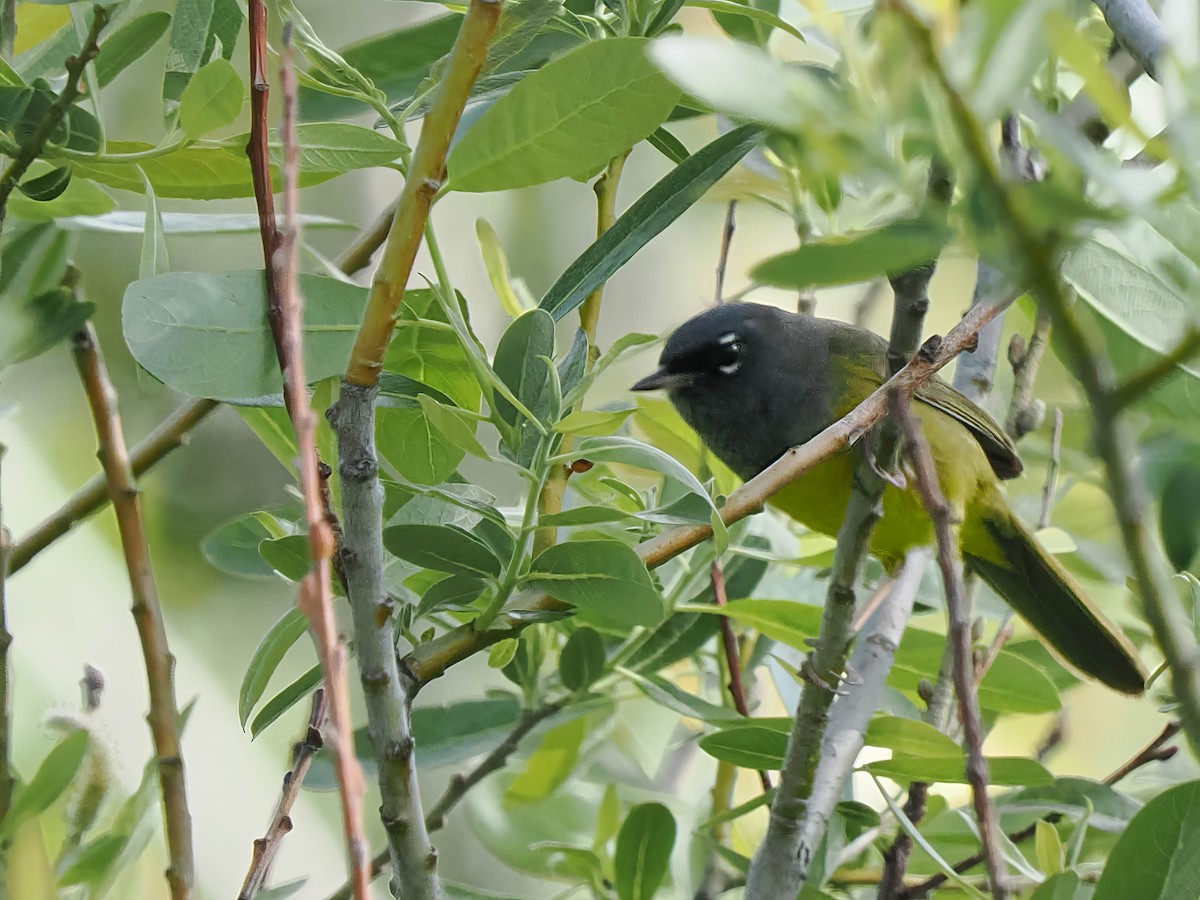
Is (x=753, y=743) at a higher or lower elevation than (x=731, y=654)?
lower

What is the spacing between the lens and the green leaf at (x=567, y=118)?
2.98ft

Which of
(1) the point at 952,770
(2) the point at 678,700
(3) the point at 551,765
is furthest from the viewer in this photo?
(3) the point at 551,765

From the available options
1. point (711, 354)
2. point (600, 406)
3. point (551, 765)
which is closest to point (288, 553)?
point (600, 406)

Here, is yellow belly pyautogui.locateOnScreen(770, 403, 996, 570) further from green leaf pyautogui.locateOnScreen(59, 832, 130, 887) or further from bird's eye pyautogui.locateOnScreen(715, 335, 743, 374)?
green leaf pyautogui.locateOnScreen(59, 832, 130, 887)

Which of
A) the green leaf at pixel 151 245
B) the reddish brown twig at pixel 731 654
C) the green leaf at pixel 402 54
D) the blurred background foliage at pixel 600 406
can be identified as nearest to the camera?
the blurred background foliage at pixel 600 406

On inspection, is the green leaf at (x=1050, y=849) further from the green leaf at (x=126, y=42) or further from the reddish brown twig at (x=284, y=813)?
Answer: the green leaf at (x=126, y=42)

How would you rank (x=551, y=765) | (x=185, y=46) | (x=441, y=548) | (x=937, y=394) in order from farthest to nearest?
(x=937, y=394) < (x=551, y=765) < (x=185, y=46) < (x=441, y=548)

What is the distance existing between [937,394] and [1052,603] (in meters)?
0.57

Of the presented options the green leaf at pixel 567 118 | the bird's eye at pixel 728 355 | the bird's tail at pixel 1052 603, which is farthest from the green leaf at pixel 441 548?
the bird's tail at pixel 1052 603

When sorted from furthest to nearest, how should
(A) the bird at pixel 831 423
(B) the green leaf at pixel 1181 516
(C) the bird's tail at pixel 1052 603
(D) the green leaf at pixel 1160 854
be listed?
(C) the bird's tail at pixel 1052 603 → (A) the bird at pixel 831 423 → (D) the green leaf at pixel 1160 854 → (B) the green leaf at pixel 1181 516

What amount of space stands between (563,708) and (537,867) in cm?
29

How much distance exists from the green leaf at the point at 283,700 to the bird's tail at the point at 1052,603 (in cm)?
143

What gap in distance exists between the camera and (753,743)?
1328 mm

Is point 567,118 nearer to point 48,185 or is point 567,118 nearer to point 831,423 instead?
point 48,185
